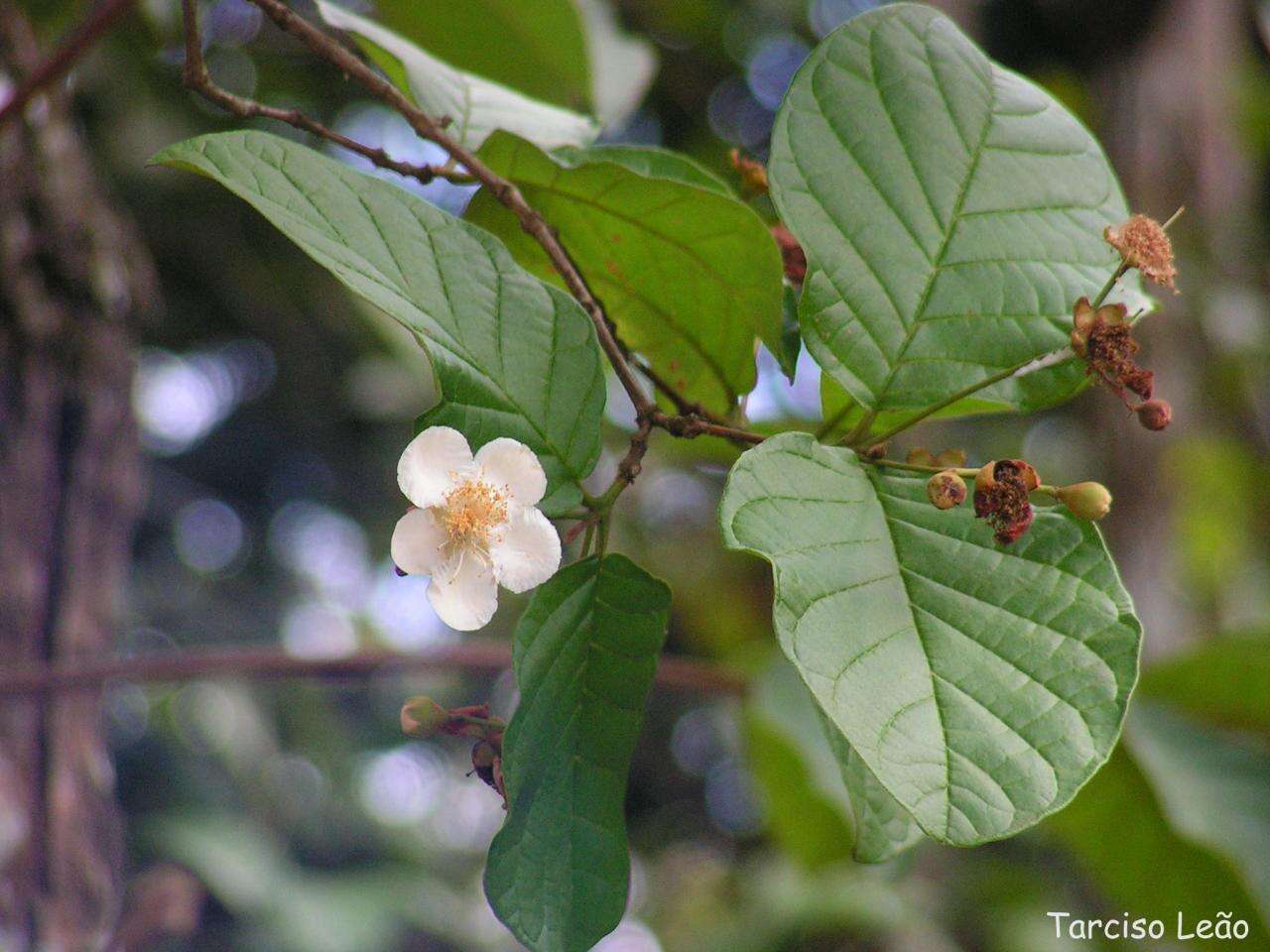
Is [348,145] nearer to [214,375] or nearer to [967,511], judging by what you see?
[967,511]

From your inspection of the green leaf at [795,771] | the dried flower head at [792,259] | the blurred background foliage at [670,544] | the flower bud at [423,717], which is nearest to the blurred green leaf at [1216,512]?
the blurred background foliage at [670,544]

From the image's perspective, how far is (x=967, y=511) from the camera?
0.45m

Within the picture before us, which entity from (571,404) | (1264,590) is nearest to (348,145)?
(571,404)

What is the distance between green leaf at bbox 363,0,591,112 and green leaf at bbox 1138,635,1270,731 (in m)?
0.82

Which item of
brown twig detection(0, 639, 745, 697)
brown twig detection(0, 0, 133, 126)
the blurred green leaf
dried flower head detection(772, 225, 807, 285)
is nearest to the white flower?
dried flower head detection(772, 225, 807, 285)

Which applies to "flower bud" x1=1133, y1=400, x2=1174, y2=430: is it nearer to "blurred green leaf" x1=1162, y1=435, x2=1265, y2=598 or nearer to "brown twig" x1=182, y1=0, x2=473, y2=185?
"brown twig" x1=182, y1=0, x2=473, y2=185

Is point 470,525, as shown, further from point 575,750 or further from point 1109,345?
point 1109,345

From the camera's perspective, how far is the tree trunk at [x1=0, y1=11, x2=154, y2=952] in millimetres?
986

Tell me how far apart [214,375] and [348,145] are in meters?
2.13

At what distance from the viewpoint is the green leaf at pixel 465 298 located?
0.42 meters

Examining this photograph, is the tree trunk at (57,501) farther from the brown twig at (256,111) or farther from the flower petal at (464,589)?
the flower petal at (464,589)

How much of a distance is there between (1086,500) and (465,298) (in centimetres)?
25

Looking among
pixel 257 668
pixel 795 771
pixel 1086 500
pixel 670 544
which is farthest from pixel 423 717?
pixel 670 544

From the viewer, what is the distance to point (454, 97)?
0.61 meters
